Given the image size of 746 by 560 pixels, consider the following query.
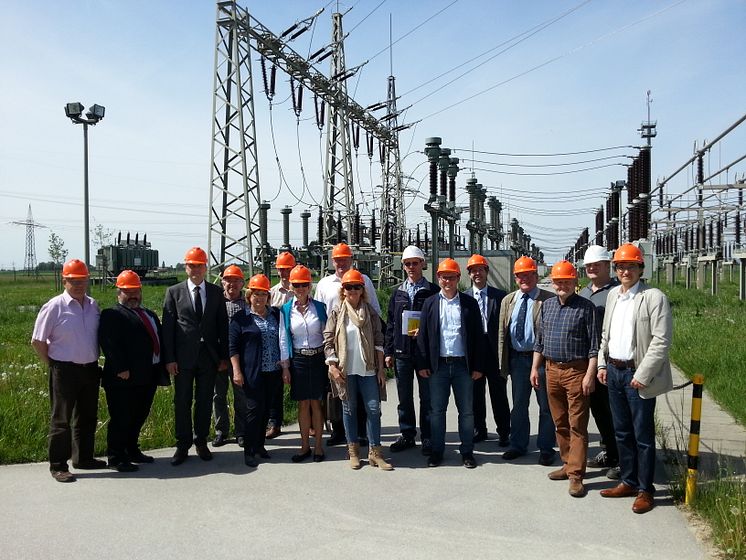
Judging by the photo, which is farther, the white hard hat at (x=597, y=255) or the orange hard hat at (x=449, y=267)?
the orange hard hat at (x=449, y=267)

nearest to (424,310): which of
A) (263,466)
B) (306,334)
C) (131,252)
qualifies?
(306,334)

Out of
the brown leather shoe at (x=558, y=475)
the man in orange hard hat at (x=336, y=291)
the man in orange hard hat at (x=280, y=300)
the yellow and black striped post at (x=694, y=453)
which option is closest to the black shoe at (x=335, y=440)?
the man in orange hard hat at (x=336, y=291)

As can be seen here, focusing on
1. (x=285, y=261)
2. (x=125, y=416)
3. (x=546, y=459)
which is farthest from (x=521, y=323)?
(x=125, y=416)

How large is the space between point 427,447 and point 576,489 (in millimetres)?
1765

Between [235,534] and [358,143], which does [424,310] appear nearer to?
[235,534]

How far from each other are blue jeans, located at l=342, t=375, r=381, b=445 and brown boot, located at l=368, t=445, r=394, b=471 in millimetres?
65

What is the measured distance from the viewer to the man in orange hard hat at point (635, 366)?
16.3ft

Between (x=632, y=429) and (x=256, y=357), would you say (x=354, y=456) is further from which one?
(x=632, y=429)

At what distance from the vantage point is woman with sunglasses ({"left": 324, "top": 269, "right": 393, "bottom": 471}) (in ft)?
20.7

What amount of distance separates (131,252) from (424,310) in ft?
160

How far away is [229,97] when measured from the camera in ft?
58.1

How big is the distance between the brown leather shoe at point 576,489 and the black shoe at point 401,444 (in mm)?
1937

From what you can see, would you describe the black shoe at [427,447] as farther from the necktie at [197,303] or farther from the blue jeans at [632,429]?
the necktie at [197,303]

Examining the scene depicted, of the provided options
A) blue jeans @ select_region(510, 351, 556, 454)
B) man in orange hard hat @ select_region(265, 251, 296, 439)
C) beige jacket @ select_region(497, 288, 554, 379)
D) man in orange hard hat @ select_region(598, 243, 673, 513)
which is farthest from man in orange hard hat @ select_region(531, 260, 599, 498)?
man in orange hard hat @ select_region(265, 251, 296, 439)
